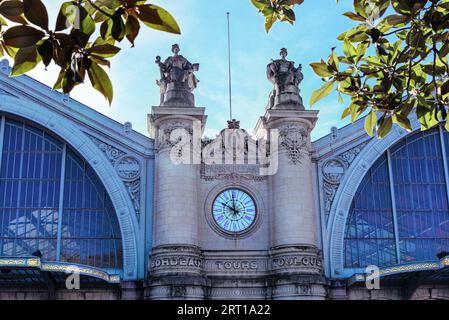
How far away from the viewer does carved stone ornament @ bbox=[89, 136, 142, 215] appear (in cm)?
2838

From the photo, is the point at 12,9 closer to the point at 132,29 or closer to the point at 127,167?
the point at 132,29

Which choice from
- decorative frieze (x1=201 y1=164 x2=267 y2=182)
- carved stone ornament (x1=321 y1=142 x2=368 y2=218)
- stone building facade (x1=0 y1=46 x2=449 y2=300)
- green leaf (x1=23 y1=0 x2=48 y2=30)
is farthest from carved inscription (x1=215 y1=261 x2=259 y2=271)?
green leaf (x1=23 y1=0 x2=48 y2=30)

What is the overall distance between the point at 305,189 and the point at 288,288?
4152 mm

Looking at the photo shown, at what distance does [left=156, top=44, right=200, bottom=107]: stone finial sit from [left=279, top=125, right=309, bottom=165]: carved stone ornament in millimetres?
4043

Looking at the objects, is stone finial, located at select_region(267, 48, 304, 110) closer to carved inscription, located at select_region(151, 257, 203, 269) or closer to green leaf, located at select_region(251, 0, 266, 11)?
carved inscription, located at select_region(151, 257, 203, 269)

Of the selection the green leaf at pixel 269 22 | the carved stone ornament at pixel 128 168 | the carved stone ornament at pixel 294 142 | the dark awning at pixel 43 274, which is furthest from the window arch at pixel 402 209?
the green leaf at pixel 269 22

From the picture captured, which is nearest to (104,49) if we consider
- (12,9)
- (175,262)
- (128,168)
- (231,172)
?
(12,9)

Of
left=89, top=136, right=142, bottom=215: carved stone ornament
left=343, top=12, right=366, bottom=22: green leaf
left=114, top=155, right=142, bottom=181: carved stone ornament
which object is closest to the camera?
left=343, top=12, right=366, bottom=22: green leaf

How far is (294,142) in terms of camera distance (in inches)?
1118

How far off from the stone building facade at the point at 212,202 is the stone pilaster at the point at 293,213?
57 mm

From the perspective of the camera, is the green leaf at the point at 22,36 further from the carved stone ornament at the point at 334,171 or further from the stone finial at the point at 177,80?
the carved stone ornament at the point at 334,171

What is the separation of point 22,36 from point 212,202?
24.2 metres

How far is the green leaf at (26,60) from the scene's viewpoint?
4.54 meters

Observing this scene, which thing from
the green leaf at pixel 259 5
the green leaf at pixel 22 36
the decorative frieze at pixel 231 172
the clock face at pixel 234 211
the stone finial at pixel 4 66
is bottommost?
the green leaf at pixel 22 36
